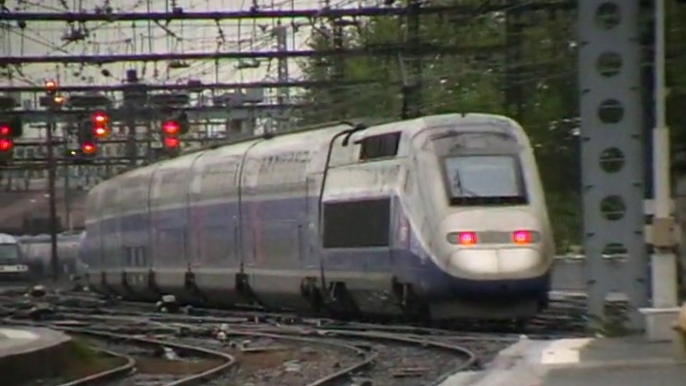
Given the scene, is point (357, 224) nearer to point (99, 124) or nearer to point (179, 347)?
point (179, 347)

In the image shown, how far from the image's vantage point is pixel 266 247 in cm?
3114

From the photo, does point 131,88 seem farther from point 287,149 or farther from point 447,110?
point 287,149

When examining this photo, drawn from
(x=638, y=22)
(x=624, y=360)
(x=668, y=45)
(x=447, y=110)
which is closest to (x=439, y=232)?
(x=668, y=45)

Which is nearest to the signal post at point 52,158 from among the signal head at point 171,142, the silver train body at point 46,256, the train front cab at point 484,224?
the silver train body at point 46,256

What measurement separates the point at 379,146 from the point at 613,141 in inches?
377

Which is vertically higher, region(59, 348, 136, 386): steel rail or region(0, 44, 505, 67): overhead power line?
region(0, 44, 505, 67): overhead power line

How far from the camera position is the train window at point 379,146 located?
25.9 metres

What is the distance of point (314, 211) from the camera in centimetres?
2870

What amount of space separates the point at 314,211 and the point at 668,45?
6.57 metres

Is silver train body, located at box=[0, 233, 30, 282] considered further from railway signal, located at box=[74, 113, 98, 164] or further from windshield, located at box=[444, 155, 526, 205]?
windshield, located at box=[444, 155, 526, 205]

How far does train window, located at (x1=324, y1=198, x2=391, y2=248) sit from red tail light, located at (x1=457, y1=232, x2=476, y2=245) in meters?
1.98

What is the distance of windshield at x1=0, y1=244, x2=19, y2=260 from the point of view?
7268 centimetres

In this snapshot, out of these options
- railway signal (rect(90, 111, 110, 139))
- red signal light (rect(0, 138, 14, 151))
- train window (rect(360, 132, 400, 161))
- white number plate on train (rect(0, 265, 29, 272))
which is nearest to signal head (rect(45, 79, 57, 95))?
railway signal (rect(90, 111, 110, 139))

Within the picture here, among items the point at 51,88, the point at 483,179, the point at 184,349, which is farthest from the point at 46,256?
the point at 483,179
